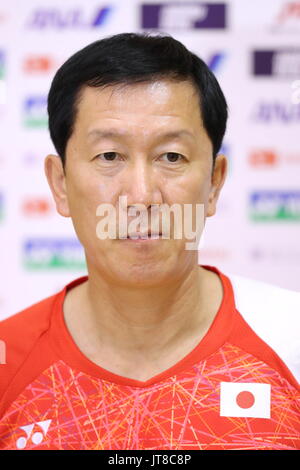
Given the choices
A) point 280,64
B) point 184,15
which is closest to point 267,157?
point 280,64

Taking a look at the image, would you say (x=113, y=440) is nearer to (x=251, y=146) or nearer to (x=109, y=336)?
(x=109, y=336)

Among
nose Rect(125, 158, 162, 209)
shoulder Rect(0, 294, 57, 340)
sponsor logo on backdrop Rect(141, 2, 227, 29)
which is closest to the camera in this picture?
nose Rect(125, 158, 162, 209)

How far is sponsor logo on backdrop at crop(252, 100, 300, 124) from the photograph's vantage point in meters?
3.28

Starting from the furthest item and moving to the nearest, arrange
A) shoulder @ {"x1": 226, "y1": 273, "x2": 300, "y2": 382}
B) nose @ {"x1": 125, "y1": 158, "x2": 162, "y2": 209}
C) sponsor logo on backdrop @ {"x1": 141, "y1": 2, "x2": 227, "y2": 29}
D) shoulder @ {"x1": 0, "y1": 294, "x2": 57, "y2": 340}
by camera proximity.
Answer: sponsor logo on backdrop @ {"x1": 141, "y1": 2, "x2": 227, "y2": 29} → shoulder @ {"x1": 0, "y1": 294, "x2": 57, "y2": 340} → shoulder @ {"x1": 226, "y1": 273, "x2": 300, "y2": 382} → nose @ {"x1": 125, "y1": 158, "x2": 162, "y2": 209}

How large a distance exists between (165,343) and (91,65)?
65 cm

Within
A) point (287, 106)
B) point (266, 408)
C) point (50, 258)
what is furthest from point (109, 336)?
point (287, 106)

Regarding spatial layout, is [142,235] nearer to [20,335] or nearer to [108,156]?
[108,156]

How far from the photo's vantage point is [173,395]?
131cm

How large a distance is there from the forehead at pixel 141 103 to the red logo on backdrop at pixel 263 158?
80.0 inches

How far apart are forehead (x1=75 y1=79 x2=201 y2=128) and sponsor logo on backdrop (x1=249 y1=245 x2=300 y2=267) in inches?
81.7

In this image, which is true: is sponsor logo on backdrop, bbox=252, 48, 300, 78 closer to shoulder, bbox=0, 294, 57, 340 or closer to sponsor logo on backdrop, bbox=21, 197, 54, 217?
sponsor logo on backdrop, bbox=21, 197, 54, 217

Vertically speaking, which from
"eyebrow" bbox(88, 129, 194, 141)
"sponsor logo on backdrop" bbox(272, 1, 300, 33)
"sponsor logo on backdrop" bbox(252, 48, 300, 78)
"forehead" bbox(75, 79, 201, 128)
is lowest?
"eyebrow" bbox(88, 129, 194, 141)

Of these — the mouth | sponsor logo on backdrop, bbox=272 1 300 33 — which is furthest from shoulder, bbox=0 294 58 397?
sponsor logo on backdrop, bbox=272 1 300 33

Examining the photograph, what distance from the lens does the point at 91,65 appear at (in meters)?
1.32
